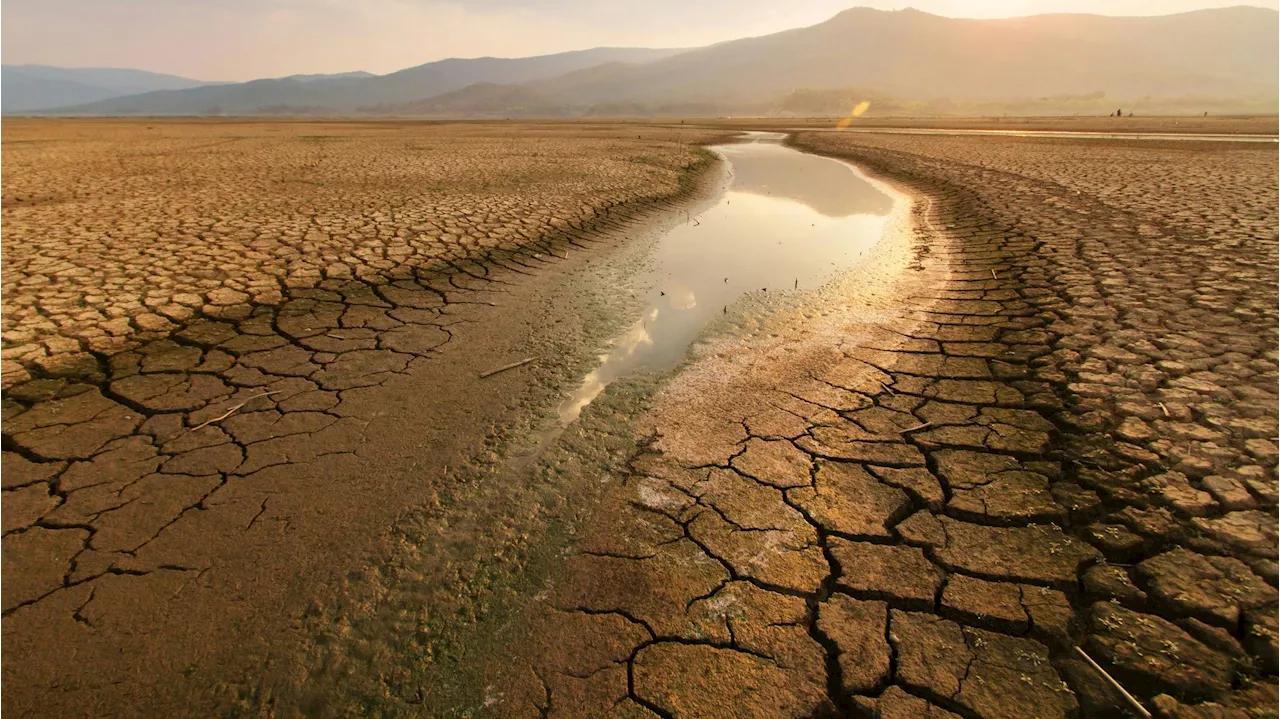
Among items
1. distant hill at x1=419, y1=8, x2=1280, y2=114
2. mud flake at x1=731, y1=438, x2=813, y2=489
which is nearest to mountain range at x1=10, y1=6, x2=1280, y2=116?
distant hill at x1=419, y1=8, x2=1280, y2=114

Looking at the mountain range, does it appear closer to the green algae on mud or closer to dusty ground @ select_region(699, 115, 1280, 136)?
dusty ground @ select_region(699, 115, 1280, 136)

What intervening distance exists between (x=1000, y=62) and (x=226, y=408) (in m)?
210

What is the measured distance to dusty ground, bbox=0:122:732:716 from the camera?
5.59ft

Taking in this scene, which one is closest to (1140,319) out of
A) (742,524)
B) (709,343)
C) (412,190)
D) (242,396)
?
(709,343)

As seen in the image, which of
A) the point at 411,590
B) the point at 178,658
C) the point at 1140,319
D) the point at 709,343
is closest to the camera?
the point at 178,658

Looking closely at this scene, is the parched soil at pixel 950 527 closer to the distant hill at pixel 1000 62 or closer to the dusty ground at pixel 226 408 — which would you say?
the dusty ground at pixel 226 408

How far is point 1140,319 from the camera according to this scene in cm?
360

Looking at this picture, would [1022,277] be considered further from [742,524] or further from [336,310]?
[336,310]

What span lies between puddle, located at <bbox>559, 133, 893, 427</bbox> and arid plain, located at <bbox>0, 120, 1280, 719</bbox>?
27 cm

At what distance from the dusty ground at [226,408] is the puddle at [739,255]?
0.48 meters

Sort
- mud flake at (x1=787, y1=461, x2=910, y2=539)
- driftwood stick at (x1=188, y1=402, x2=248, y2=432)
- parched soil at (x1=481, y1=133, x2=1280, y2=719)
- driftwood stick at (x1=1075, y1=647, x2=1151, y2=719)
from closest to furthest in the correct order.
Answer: driftwood stick at (x1=1075, y1=647, x2=1151, y2=719), parched soil at (x1=481, y1=133, x2=1280, y2=719), mud flake at (x1=787, y1=461, x2=910, y2=539), driftwood stick at (x1=188, y1=402, x2=248, y2=432)

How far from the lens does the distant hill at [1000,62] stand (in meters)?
137

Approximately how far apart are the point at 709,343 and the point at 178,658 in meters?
3.23

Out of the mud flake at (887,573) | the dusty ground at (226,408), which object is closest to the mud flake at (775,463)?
the mud flake at (887,573)
